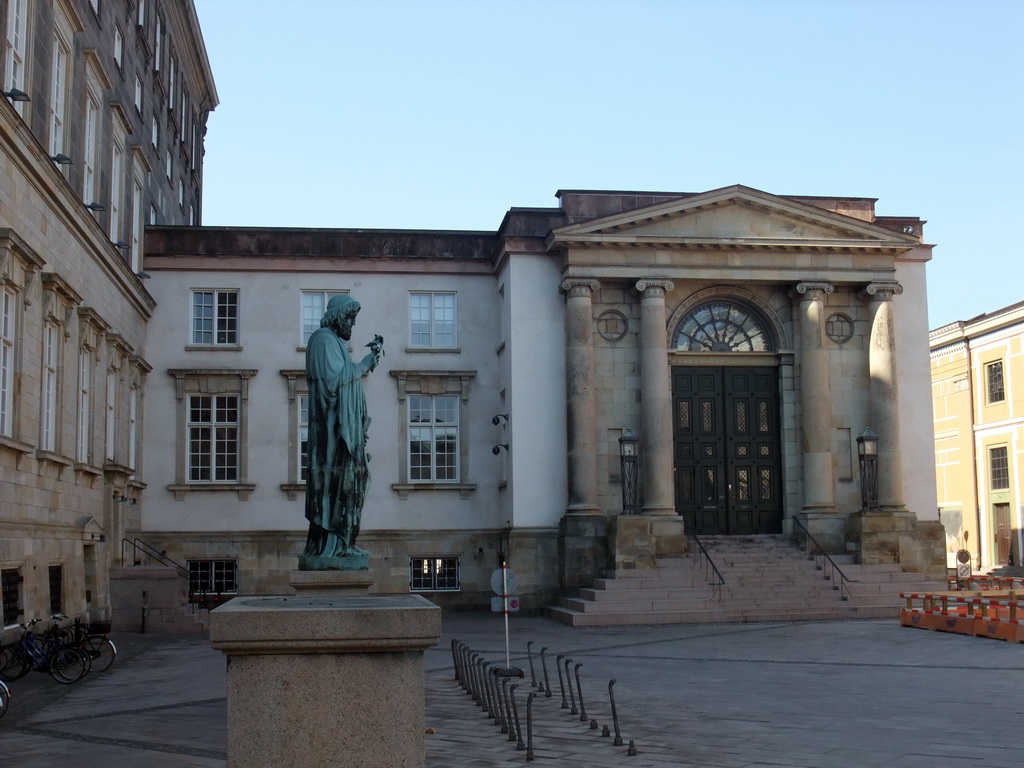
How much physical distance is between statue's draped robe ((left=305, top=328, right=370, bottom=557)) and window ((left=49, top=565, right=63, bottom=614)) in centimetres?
1470

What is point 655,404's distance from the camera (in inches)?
1244

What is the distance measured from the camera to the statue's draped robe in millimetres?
10578

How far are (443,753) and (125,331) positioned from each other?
21.4 metres

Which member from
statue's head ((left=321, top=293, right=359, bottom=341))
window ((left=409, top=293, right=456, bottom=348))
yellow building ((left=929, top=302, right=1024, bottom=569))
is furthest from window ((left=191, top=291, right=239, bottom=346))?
yellow building ((left=929, top=302, right=1024, bottom=569))

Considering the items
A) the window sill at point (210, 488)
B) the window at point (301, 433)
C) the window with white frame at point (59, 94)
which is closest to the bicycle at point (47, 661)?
the window with white frame at point (59, 94)

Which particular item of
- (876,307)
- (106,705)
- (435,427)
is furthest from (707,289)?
(106,705)

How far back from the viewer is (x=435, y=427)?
112 feet

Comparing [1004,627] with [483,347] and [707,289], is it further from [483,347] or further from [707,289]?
[483,347]

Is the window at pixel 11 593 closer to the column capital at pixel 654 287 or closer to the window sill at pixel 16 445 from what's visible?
the window sill at pixel 16 445

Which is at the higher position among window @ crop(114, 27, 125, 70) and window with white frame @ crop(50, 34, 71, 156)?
window @ crop(114, 27, 125, 70)

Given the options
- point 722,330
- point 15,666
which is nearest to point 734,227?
point 722,330

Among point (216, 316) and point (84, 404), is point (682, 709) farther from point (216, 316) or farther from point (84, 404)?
point (216, 316)

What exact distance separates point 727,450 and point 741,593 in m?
5.40

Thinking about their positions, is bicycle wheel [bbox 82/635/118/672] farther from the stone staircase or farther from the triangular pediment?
the triangular pediment
